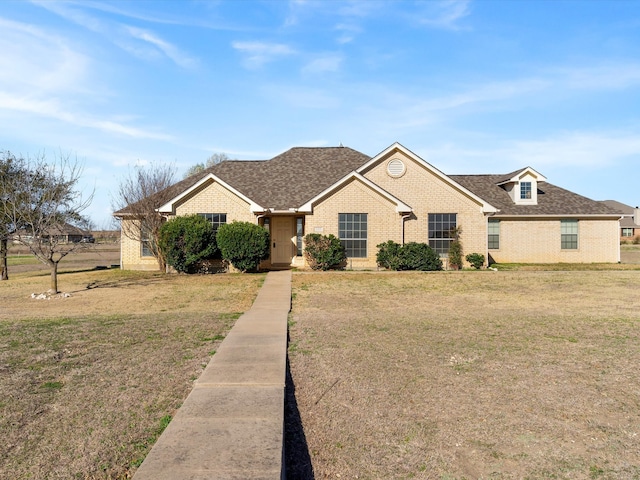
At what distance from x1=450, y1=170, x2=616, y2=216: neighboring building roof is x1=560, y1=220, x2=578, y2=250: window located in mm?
762

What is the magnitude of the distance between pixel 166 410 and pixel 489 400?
405cm

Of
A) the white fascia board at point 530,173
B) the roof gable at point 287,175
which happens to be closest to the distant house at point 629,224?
the white fascia board at point 530,173

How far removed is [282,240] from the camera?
23266mm

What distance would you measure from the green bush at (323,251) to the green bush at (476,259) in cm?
695

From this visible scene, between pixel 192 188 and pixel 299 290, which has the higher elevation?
pixel 192 188

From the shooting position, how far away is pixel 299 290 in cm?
1538

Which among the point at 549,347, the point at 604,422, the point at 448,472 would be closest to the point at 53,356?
the point at 448,472

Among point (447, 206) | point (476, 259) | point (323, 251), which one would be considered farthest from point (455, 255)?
point (323, 251)

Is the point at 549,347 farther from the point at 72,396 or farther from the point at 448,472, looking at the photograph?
the point at 72,396

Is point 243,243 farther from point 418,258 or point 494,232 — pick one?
point 494,232

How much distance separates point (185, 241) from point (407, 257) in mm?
10997

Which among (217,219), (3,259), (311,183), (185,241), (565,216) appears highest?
(311,183)

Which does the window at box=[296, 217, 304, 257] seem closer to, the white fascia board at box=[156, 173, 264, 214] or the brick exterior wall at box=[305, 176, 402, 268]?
the brick exterior wall at box=[305, 176, 402, 268]

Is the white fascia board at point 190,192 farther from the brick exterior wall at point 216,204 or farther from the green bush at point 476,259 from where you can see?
the green bush at point 476,259
